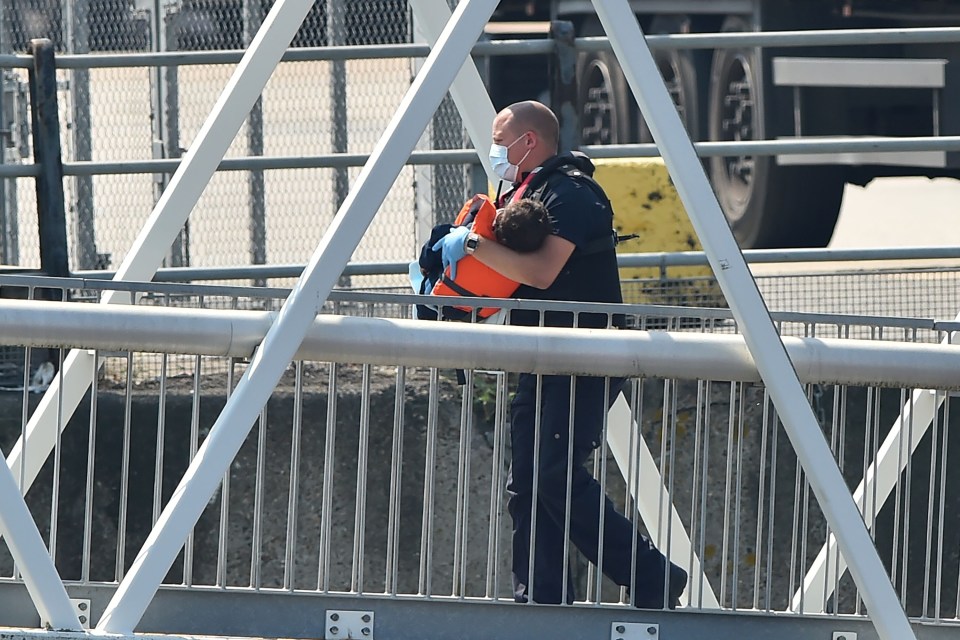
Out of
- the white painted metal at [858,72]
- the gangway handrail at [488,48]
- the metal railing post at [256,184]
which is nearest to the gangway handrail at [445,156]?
the gangway handrail at [488,48]

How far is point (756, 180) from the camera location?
31.4 feet

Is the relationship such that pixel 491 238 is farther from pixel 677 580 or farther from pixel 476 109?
pixel 677 580

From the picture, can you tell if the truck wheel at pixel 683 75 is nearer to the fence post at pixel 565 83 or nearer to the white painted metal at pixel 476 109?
the fence post at pixel 565 83

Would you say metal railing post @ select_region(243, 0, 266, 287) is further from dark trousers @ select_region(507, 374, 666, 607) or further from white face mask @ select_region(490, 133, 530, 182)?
dark trousers @ select_region(507, 374, 666, 607)

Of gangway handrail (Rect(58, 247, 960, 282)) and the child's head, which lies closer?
the child's head

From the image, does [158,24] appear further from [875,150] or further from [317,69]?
[875,150]

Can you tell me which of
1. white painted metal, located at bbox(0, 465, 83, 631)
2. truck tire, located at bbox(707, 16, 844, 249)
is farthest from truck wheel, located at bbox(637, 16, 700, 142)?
white painted metal, located at bbox(0, 465, 83, 631)

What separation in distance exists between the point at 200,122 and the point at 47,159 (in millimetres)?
1825

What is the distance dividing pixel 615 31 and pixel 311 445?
2617mm

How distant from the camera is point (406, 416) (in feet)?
19.8

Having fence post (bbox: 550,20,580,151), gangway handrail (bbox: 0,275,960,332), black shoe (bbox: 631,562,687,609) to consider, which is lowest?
black shoe (bbox: 631,562,687,609)

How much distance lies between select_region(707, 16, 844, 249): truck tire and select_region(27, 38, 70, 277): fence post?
442 centimetres

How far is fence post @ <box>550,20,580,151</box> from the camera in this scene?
6.58 meters

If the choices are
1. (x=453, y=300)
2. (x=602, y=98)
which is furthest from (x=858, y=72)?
(x=453, y=300)
